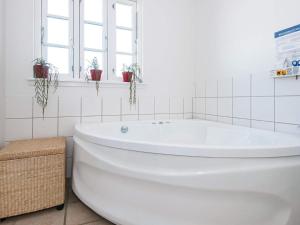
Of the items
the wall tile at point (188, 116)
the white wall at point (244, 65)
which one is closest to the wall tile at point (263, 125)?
the white wall at point (244, 65)

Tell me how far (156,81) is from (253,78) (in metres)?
1.03

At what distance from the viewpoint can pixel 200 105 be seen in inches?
91.8

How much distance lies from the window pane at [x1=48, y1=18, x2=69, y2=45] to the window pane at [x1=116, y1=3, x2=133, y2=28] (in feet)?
1.86

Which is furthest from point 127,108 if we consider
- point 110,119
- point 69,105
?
point 69,105

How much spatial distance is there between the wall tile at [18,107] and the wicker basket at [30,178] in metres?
0.39

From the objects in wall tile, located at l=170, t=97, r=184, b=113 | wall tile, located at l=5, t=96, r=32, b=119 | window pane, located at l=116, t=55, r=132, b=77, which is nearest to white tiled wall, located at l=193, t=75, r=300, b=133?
wall tile, located at l=170, t=97, r=184, b=113

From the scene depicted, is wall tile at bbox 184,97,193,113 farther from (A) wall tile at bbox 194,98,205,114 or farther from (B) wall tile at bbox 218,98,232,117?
(B) wall tile at bbox 218,98,232,117

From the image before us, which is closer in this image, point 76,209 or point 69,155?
point 76,209

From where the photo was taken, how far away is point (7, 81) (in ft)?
5.34

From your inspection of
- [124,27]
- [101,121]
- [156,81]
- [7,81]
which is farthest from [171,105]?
[7,81]

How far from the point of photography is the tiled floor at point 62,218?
125 centimetres

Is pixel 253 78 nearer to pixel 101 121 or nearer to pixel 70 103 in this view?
pixel 101 121

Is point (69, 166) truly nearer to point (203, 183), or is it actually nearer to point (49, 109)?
point (49, 109)

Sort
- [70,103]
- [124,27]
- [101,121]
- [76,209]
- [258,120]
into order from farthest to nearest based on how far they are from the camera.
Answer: [124,27]
[101,121]
[70,103]
[258,120]
[76,209]
